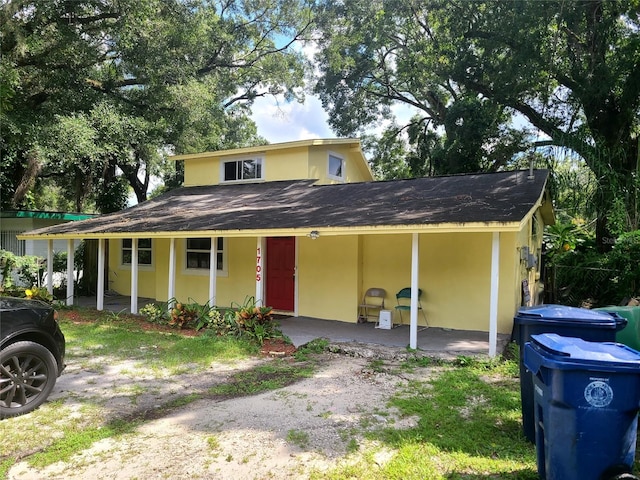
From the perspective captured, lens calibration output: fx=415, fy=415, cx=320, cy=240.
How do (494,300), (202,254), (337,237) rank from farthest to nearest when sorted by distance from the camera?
(202,254) → (337,237) → (494,300)

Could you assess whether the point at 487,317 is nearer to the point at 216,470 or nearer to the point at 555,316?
the point at 555,316

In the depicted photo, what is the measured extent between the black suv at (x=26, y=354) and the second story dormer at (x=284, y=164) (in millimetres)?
9075

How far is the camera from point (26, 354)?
430 centimetres

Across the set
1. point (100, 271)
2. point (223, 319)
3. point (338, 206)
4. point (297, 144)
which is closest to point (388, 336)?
point (338, 206)

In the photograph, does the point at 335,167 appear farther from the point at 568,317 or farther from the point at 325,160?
the point at 568,317

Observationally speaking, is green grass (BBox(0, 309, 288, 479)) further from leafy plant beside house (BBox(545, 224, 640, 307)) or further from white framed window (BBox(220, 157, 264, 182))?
leafy plant beside house (BBox(545, 224, 640, 307))

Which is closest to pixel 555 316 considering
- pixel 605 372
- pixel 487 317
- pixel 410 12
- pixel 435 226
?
pixel 605 372

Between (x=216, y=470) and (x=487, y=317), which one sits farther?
(x=487, y=317)

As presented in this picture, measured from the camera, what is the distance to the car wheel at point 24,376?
417cm

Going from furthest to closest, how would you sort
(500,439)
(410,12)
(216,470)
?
(410,12), (500,439), (216,470)

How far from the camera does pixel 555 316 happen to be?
12.9 feet

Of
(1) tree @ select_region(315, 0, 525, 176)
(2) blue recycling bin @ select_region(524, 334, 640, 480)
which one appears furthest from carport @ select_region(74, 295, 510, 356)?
(1) tree @ select_region(315, 0, 525, 176)

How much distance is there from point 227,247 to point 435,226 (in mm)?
6644

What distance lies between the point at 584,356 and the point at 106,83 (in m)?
19.2
